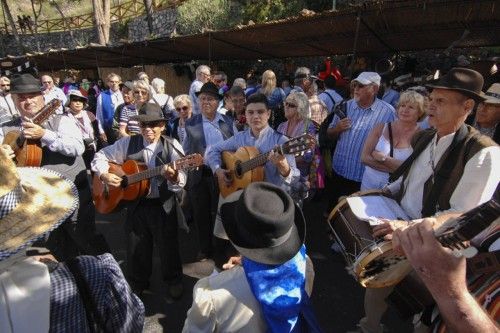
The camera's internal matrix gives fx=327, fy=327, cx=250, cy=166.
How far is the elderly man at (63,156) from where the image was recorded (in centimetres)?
341

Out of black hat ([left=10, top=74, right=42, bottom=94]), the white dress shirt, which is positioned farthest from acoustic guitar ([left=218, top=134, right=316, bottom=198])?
black hat ([left=10, top=74, right=42, bottom=94])

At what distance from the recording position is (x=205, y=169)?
12.9 feet

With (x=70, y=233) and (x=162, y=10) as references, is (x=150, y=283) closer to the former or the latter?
(x=70, y=233)

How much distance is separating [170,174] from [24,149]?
1.59 metres

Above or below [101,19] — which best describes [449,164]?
below

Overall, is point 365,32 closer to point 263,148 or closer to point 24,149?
point 263,148

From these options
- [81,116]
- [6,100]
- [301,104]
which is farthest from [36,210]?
[6,100]

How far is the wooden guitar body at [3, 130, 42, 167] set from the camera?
130 inches

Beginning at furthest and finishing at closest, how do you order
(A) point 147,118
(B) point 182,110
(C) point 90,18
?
(C) point 90,18 → (B) point 182,110 → (A) point 147,118

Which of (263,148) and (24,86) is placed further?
(24,86)

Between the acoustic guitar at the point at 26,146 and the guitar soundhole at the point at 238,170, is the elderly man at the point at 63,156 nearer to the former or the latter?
the acoustic guitar at the point at 26,146

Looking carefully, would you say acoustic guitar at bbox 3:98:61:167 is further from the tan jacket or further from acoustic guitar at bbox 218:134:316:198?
the tan jacket

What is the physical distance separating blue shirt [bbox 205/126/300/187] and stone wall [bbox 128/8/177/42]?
16568mm

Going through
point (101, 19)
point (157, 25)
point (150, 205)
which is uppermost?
point (101, 19)
